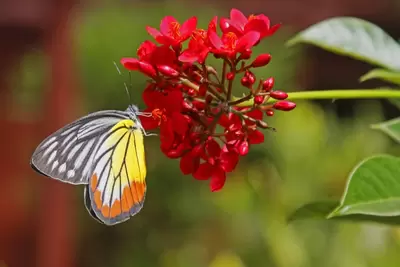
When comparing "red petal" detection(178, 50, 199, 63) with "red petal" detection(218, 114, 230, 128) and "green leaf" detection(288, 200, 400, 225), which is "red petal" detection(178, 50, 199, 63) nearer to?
"red petal" detection(218, 114, 230, 128)

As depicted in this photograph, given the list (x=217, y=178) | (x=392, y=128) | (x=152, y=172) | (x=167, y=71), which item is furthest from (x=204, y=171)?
(x=152, y=172)

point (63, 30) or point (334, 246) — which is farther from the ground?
point (63, 30)

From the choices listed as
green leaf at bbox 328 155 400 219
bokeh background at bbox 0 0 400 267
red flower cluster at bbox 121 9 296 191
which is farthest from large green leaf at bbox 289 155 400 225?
bokeh background at bbox 0 0 400 267

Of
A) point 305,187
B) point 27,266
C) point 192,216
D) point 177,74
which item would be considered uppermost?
point 177,74

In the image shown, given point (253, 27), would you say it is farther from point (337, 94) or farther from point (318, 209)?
point (318, 209)

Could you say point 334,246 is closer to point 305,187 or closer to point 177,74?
point 305,187

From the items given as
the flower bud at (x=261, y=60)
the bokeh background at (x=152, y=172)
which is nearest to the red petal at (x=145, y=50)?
the flower bud at (x=261, y=60)

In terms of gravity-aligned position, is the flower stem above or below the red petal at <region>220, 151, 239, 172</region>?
above

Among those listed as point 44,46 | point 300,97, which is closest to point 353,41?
point 300,97
